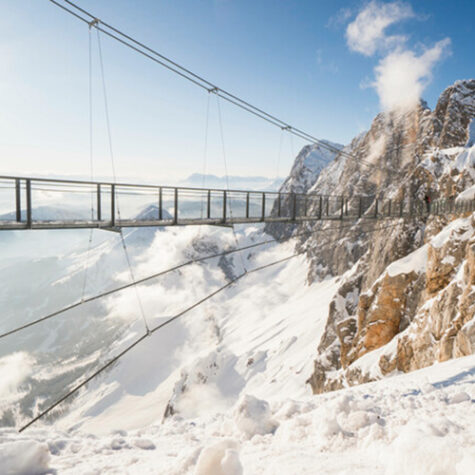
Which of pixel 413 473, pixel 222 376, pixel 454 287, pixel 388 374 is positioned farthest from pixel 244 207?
pixel 222 376

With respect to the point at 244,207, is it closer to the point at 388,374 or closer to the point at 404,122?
the point at 388,374

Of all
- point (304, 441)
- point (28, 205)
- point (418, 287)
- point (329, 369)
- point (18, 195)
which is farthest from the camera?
point (329, 369)

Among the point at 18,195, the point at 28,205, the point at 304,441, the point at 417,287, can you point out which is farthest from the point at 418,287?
the point at 18,195

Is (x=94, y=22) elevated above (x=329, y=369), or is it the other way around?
(x=94, y=22)

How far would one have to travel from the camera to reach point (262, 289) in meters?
134

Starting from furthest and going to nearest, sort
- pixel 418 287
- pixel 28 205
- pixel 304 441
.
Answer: pixel 418 287 → pixel 28 205 → pixel 304 441

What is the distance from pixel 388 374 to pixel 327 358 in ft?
64.8

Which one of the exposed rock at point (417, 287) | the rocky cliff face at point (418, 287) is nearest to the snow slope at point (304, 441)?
the exposed rock at point (417, 287)

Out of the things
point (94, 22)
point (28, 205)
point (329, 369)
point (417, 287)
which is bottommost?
point (329, 369)

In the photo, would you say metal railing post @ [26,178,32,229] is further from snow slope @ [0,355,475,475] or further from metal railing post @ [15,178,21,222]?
snow slope @ [0,355,475,475]

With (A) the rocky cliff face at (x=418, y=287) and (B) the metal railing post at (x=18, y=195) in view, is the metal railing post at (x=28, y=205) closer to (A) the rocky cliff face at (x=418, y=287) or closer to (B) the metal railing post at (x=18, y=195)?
(B) the metal railing post at (x=18, y=195)

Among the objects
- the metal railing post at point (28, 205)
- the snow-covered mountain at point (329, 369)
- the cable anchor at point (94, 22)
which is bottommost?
the snow-covered mountain at point (329, 369)

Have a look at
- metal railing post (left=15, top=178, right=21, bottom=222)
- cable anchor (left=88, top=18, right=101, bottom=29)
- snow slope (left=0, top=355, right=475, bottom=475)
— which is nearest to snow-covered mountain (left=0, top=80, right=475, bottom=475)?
snow slope (left=0, top=355, right=475, bottom=475)

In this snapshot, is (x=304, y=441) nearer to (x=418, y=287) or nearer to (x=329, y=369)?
(x=418, y=287)
